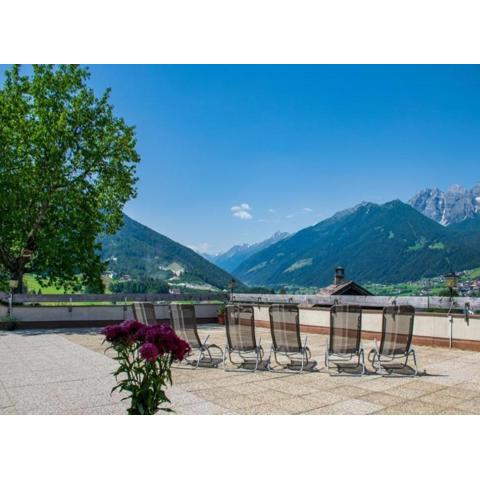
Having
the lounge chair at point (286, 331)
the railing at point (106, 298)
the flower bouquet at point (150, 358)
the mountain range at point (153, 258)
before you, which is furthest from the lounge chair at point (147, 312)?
the mountain range at point (153, 258)

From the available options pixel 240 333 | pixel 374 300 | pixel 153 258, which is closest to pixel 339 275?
pixel 374 300

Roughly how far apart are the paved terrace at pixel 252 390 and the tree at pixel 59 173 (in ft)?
34.0

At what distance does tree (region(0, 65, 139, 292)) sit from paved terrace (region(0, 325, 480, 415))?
34.0 ft

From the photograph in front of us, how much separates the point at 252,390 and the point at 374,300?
22.9 ft

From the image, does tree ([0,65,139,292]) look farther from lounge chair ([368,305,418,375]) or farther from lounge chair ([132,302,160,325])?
lounge chair ([368,305,418,375])

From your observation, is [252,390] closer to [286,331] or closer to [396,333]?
[286,331]

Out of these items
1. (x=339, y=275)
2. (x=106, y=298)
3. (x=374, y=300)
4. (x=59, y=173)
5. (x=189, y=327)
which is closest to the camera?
(x=189, y=327)

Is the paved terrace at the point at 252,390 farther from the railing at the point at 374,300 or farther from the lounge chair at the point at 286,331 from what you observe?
the railing at the point at 374,300

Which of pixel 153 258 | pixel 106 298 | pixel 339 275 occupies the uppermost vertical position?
pixel 153 258

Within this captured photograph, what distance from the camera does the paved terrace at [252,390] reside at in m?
4.81

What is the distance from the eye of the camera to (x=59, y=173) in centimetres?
1783

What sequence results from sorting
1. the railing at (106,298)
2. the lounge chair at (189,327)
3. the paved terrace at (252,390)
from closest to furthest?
the paved terrace at (252,390), the lounge chair at (189,327), the railing at (106,298)
